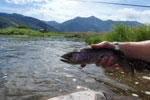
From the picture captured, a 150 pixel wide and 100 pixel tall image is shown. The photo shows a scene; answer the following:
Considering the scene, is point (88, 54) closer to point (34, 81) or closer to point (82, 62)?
point (82, 62)

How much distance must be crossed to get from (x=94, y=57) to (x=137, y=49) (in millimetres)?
1183

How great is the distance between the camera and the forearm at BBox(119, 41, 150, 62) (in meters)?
3.88

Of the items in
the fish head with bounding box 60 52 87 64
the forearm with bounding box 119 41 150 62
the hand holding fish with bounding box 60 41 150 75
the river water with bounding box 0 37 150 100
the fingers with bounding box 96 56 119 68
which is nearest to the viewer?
the fish head with bounding box 60 52 87 64

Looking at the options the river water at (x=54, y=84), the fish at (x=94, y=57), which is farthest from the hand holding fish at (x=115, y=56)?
the river water at (x=54, y=84)

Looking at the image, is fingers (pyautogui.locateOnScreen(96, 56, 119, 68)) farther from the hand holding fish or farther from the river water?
the river water

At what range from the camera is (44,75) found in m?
8.13

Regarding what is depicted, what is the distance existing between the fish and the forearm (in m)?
0.27

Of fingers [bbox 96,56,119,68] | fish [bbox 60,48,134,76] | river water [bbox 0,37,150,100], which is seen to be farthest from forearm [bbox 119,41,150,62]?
river water [bbox 0,37,150,100]

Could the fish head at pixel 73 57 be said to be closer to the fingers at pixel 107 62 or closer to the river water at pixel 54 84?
the fingers at pixel 107 62

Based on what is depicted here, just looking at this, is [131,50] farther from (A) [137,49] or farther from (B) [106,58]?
(B) [106,58]

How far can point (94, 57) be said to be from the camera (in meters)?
3.68

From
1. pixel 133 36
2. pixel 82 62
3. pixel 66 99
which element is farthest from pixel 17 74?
pixel 133 36

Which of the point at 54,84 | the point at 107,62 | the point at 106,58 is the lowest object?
the point at 54,84

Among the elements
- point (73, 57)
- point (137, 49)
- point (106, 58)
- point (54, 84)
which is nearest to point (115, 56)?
point (106, 58)
